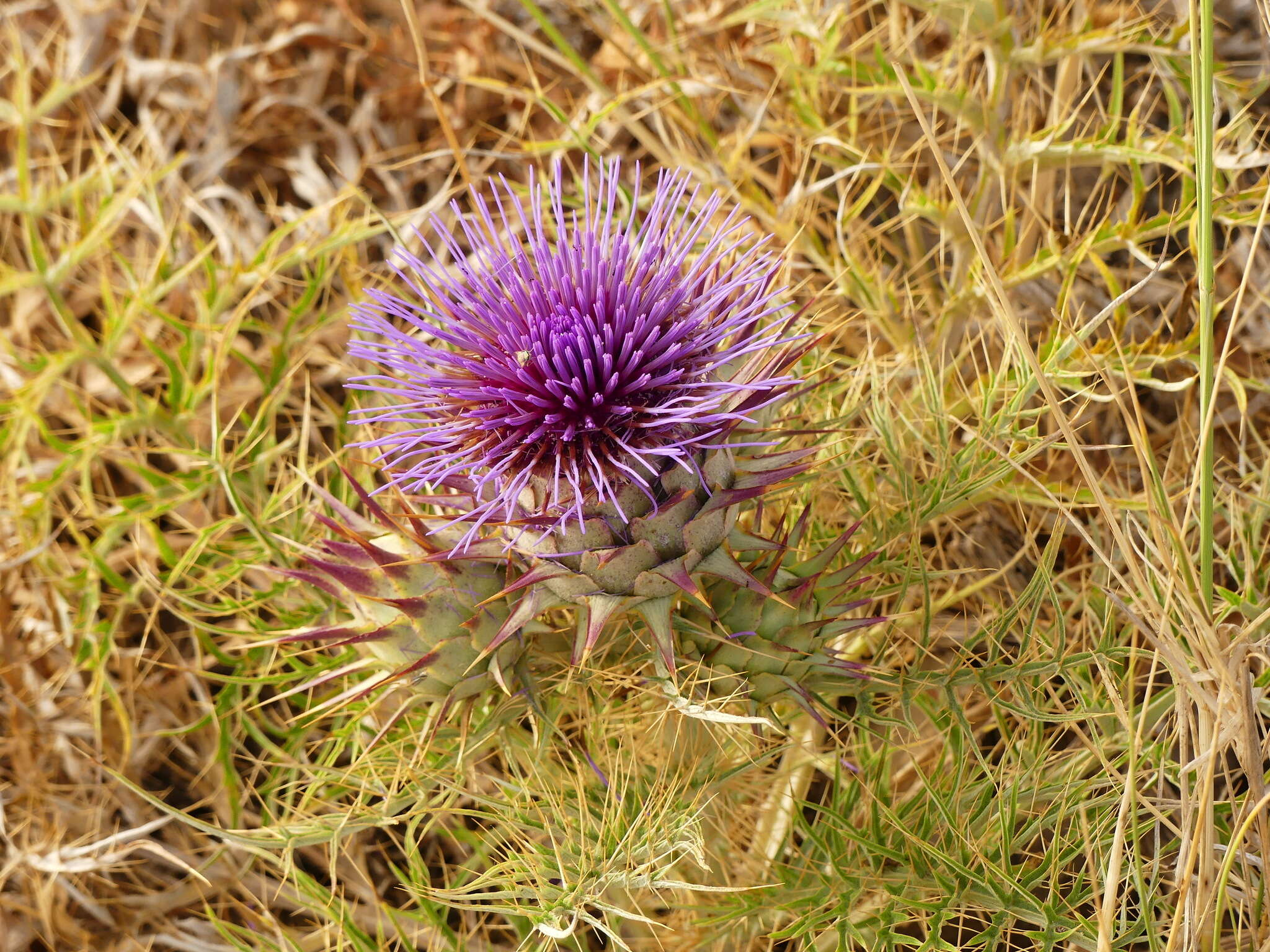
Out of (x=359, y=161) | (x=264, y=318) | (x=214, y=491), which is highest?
(x=359, y=161)

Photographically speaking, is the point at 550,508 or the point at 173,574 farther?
the point at 173,574

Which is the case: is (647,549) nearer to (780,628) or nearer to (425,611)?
(780,628)

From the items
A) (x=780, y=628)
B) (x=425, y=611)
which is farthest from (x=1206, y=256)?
(x=425, y=611)

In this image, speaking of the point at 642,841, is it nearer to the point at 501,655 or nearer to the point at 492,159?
the point at 501,655

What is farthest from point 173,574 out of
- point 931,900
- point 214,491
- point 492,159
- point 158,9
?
point 158,9

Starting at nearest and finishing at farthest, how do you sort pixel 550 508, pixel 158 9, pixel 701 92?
pixel 550 508, pixel 701 92, pixel 158 9

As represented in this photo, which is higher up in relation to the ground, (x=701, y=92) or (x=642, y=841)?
(x=701, y=92)

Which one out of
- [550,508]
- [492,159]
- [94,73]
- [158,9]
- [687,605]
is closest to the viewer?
[550,508]

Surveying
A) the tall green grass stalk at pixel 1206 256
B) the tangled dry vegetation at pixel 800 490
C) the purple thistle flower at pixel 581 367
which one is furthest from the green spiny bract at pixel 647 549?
the tall green grass stalk at pixel 1206 256
